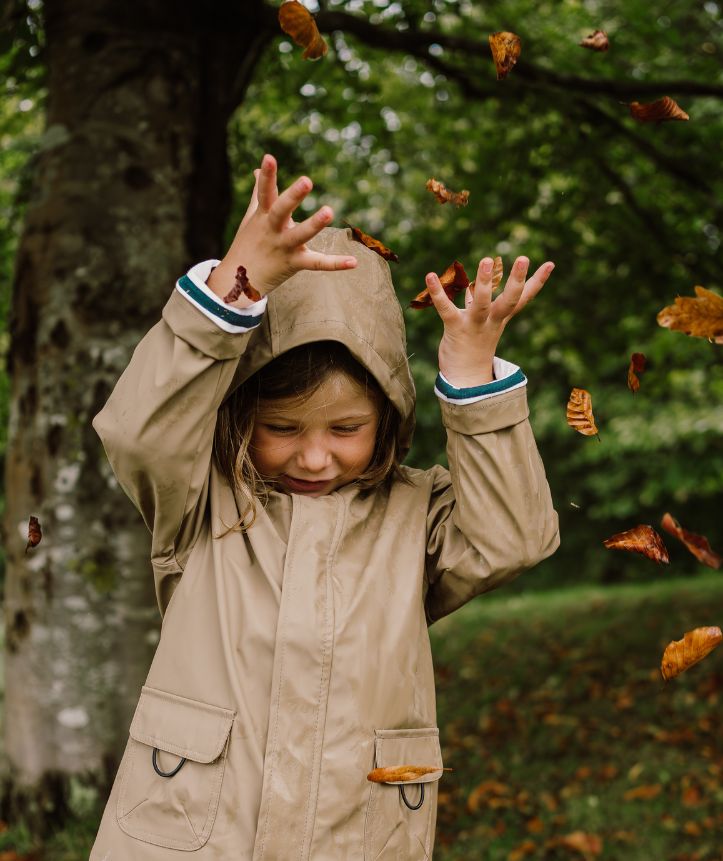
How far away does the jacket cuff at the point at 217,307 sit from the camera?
1.80 metres

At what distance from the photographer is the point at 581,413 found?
217cm

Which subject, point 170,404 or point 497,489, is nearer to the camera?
point 170,404

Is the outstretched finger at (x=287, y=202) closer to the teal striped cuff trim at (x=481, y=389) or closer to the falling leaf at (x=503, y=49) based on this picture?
the teal striped cuff trim at (x=481, y=389)

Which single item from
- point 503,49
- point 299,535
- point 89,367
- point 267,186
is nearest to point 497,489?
point 299,535

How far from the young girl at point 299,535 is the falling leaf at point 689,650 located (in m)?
0.37

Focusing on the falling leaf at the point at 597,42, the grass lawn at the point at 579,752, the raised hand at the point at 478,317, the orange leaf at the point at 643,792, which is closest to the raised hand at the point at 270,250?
the raised hand at the point at 478,317

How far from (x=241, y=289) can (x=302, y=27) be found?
1.02m

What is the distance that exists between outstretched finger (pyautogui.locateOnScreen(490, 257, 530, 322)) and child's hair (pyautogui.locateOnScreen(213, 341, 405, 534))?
1.23ft

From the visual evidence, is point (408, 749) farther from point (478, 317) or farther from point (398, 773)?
point (478, 317)

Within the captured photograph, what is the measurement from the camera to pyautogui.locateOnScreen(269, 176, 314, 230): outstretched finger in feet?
5.44

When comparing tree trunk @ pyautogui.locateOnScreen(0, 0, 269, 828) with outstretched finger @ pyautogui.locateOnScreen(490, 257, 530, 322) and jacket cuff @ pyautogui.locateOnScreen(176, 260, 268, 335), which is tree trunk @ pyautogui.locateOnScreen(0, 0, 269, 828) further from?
outstretched finger @ pyautogui.locateOnScreen(490, 257, 530, 322)

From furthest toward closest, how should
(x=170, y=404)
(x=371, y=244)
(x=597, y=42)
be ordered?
1. (x=597, y=42)
2. (x=371, y=244)
3. (x=170, y=404)

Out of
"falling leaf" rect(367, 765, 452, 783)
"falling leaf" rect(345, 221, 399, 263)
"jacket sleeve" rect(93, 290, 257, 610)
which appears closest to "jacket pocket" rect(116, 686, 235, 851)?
"falling leaf" rect(367, 765, 452, 783)

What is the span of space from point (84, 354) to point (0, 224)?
2.54m
